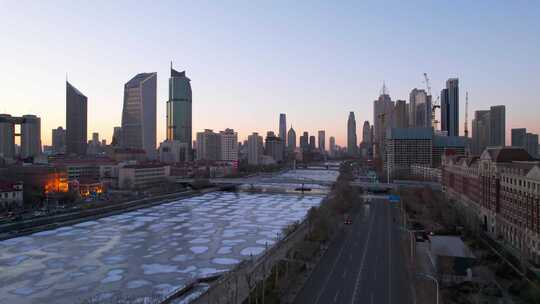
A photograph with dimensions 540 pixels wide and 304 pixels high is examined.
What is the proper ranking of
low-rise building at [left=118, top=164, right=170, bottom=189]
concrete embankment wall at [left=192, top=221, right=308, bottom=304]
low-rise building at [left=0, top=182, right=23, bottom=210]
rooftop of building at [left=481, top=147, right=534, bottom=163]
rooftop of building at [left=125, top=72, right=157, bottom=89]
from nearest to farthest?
concrete embankment wall at [left=192, top=221, right=308, bottom=304]
rooftop of building at [left=481, top=147, right=534, bottom=163]
low-rise building at [left=0, top=182, right=23, bottom=210]
low-rise building at [left=118, top=164, right=170, bottom=189]
rooftop of building at [left=125, top=72, right=157, bottom=89]

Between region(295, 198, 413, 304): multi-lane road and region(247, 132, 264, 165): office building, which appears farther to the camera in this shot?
region(247, 132, 264, 165): office building

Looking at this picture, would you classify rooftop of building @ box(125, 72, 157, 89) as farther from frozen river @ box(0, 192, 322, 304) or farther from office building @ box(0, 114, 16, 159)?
frozen river @ box(0, 192, 322, 304)

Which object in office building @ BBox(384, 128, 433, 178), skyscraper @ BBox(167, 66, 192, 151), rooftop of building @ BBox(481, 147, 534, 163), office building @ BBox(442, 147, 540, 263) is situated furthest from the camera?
skyscraper @ BBox(167, 66, 192, 151)

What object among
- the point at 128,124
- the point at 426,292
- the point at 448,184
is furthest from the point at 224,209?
the point at 128,124

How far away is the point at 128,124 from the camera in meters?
115

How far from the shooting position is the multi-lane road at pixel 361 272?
1192cm

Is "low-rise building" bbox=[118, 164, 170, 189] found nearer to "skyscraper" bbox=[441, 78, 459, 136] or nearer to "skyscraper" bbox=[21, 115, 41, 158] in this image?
"skyscraper" bbox=[21, 115, 41, 158]

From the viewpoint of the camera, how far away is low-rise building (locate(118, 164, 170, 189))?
51.9m

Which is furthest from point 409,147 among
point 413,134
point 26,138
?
point 26,138

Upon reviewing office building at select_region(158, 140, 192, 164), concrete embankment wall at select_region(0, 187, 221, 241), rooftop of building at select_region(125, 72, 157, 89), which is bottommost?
concrete embankment wall at select_region(0, 187, 221, 241)

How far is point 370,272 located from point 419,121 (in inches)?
4376

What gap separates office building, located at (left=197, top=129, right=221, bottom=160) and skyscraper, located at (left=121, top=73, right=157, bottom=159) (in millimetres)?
13207

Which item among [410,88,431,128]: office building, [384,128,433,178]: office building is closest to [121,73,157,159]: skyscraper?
[384,128,433,178]: office building

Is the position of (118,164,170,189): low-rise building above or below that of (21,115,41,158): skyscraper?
below
